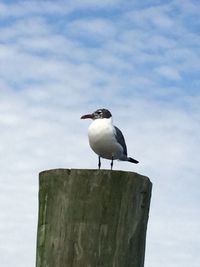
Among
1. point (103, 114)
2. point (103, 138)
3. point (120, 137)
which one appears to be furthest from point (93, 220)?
point (103, 114)

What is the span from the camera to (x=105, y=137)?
29.6ft

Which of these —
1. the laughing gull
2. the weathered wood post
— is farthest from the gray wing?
the weathered wood post

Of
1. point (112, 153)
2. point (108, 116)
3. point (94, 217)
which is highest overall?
point (108, 116)

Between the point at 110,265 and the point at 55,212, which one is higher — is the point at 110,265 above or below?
below

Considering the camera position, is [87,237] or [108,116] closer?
[87,237]

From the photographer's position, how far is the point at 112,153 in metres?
9.37

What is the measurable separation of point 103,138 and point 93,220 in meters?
4.61

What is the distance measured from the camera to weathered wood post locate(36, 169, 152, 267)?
14.4ft

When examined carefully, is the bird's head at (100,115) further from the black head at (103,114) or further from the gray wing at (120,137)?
the gray wing at (120,137)

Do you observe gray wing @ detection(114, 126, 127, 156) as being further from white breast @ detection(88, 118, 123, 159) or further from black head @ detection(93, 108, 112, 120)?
black head @ detection(93, 108, 112, 120)

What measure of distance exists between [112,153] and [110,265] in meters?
5.03

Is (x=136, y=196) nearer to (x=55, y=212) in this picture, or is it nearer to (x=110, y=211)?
(x=110, y=211)

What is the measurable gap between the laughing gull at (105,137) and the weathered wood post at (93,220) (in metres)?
4.32

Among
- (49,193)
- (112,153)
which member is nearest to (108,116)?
(112,153)
